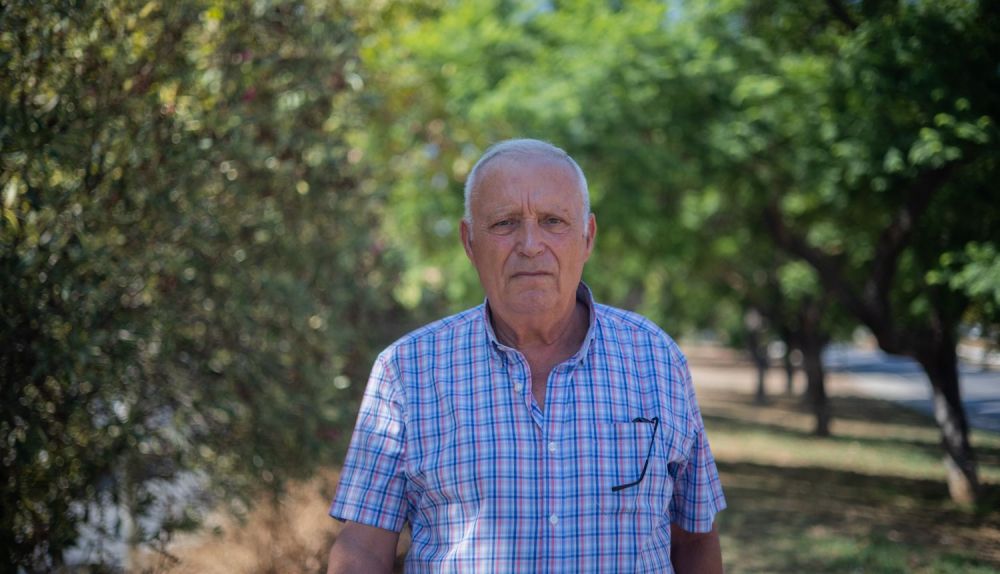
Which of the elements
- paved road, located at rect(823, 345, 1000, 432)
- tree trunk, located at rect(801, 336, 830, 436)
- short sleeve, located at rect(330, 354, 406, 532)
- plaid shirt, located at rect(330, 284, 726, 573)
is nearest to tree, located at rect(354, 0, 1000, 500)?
paved road, located at rect(823, 345, 1000, 432)

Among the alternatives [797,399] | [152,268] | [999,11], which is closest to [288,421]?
[152,268]

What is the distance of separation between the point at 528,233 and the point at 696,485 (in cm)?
73

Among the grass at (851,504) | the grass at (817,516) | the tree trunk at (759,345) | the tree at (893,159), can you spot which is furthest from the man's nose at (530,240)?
the tree trunk at (759,345)

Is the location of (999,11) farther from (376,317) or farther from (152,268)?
(152,268)

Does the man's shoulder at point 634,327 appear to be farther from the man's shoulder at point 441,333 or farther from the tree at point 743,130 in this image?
the tree at point 743,130

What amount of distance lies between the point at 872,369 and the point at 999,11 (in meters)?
51.5

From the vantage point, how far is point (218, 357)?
482 centimetres

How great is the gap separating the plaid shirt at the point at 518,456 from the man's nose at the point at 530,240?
0.67ft

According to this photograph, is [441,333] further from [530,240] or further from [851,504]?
[851,504]

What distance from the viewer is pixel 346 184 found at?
19.4ft

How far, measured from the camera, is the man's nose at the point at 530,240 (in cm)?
215

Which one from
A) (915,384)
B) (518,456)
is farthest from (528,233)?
(915,384)

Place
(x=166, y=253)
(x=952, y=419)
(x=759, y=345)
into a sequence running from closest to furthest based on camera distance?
(x=166, y=253) < (x=952, y=419) < (x=759, y=345)

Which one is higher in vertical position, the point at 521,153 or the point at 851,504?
the point at 521,153
